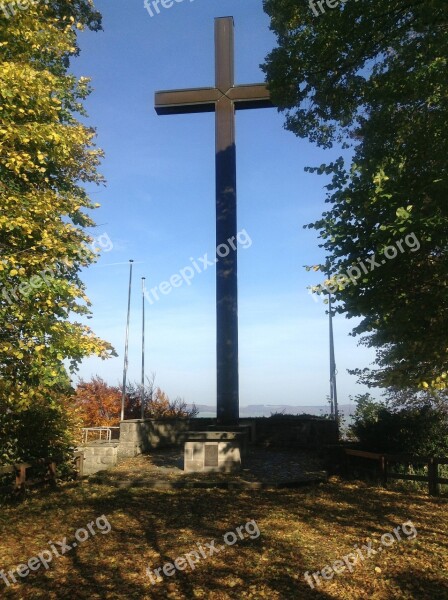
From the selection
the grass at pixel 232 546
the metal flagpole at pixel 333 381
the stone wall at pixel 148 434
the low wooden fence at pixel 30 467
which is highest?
the metal flagpole at pixel 333 381

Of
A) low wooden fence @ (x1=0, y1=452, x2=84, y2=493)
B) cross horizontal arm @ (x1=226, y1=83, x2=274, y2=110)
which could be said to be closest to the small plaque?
low wooden fence @ (x1=0, y1=452, x2=84, y2=493)

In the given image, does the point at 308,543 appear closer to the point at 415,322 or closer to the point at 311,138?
the point at 415,322

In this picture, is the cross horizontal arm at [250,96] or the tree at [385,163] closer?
the tree at [385,163]

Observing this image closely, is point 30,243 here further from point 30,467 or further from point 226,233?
point 226,233

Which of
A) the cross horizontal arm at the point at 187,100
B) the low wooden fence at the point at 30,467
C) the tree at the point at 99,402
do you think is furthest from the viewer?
the tree at the point at 99,402

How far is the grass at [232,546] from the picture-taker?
Answer: 6391mm

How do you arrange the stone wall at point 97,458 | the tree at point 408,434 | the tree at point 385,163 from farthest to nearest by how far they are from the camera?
the stone wall at point 97,458 → the tree at point 408,434 → the tree at point 385,163

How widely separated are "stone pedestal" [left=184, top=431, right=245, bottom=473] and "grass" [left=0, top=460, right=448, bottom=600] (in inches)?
80.1

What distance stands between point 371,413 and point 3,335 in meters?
13.9

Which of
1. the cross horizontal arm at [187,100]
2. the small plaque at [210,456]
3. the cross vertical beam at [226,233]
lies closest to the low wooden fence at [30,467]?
the small plaque at [210,456]

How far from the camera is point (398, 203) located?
9.76m

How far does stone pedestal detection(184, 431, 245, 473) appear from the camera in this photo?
14172mm

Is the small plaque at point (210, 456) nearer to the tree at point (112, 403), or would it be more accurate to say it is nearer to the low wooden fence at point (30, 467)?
the low wooden fence at point (30, 467)

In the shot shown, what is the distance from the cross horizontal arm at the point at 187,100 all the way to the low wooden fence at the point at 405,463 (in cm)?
1318
